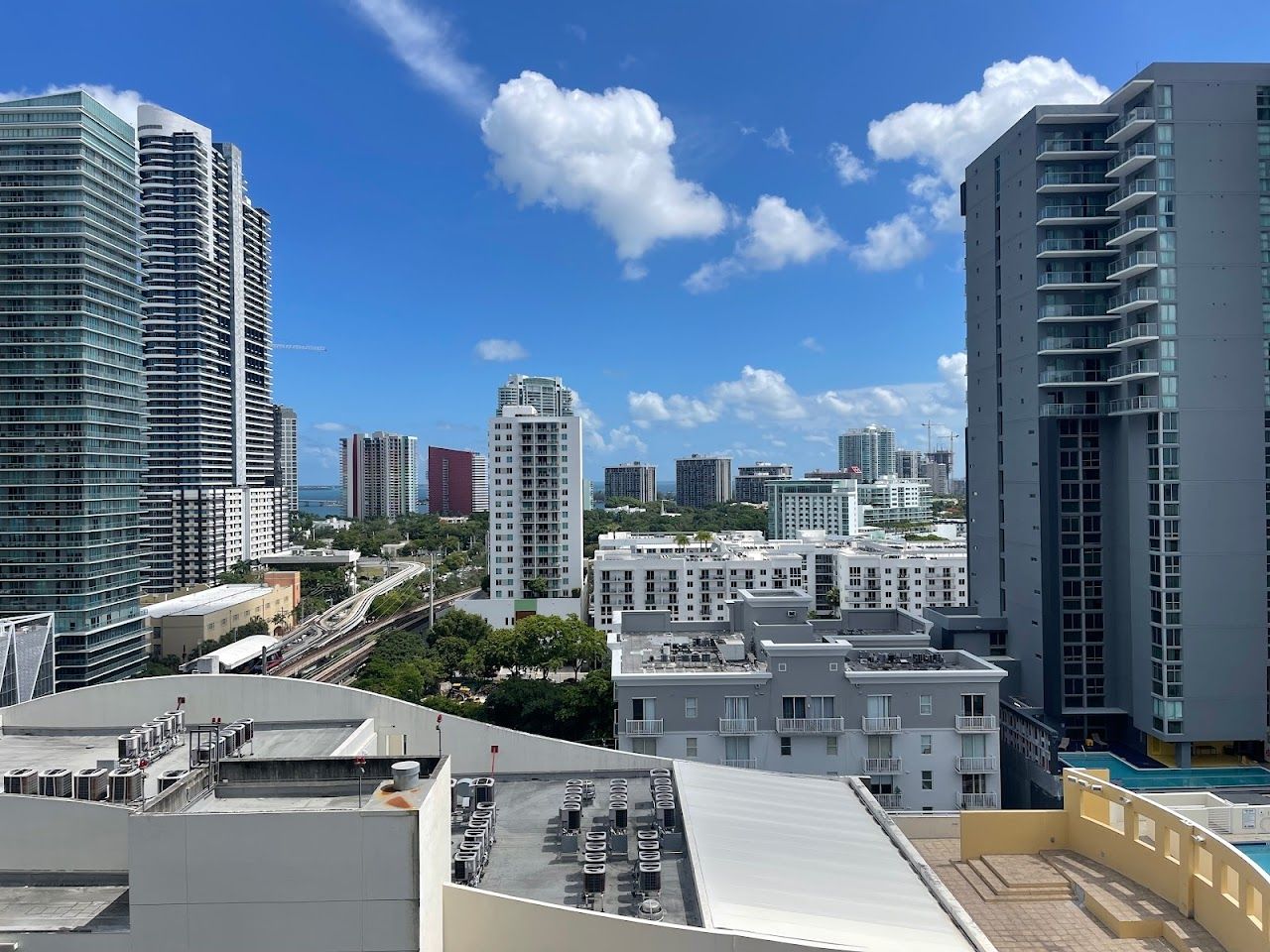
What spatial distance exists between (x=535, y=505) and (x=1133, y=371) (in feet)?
129

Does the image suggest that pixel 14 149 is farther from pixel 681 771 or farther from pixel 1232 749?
pixel 1232 749

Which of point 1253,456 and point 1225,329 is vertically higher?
point 1225,329

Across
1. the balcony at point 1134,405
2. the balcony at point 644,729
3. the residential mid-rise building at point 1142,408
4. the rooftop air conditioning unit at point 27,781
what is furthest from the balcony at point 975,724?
the rooftop air conditioning unit at point 27,781

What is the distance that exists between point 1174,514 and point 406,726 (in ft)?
98.6

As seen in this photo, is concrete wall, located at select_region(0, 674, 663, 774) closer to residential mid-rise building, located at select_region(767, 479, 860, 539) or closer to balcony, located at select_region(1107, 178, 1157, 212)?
balcony, located at select_region(1107, 178, 1157, 212)

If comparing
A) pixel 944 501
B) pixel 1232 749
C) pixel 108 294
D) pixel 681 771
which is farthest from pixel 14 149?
pixel 944 501

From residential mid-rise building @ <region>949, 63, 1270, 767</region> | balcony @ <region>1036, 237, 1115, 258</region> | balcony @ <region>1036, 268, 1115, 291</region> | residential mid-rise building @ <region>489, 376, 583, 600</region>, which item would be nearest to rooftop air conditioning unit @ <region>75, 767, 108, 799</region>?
residential mid-rise building @ <region>949, 63, 1270, 767</region>

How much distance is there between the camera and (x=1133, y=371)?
3225cm

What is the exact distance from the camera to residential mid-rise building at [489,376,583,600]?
59625mm

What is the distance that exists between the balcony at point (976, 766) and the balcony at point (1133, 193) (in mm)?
22725

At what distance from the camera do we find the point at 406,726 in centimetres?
1509

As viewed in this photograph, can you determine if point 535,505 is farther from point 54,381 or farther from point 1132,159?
point 1132,159

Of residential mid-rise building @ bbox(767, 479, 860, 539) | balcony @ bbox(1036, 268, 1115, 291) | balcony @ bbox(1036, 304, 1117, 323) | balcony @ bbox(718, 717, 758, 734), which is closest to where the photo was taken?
balcony @ bbox(718, 717, 758, 734)

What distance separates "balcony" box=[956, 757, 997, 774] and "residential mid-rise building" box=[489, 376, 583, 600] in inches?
1520
